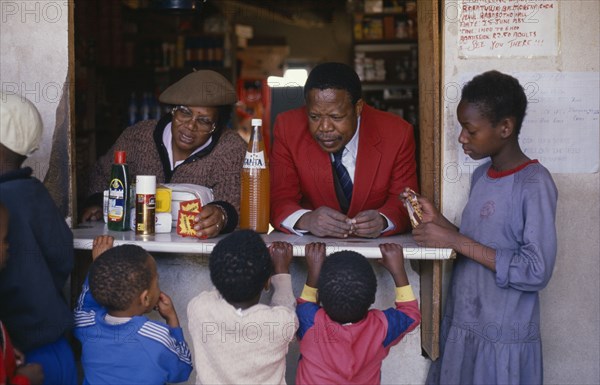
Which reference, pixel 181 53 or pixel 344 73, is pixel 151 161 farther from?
pixel 181 53

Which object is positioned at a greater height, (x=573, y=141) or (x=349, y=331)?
(x=573, y=141)

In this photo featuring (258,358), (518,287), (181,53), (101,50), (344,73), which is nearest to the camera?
(258,358)

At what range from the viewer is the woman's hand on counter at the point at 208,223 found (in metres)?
2.60

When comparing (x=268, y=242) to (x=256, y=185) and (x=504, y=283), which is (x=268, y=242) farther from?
(x=504, y=283)

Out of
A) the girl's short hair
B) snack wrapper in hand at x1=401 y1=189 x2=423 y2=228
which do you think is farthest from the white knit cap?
the girl's short hair

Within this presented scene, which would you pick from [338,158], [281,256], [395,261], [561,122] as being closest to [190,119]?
[338,158]

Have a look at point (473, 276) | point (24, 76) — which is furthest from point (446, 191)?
point (24, 76)

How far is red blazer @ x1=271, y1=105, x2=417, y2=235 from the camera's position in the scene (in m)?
2.98

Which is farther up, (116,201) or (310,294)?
(116,201)

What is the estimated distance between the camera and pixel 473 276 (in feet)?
8.55

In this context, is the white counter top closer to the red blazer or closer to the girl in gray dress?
the girl in gray dress

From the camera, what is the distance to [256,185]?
9.09 ft

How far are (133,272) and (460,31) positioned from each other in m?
1.67

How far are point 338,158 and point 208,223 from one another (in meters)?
0.71
